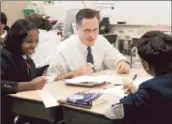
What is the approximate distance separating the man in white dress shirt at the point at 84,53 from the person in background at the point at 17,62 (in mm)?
472

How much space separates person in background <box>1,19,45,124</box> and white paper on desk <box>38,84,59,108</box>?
0.06 meters

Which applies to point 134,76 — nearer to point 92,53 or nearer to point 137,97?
point 92,53

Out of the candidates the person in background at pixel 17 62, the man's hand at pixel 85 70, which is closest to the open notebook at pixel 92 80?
the man's hand at pixel 85 70

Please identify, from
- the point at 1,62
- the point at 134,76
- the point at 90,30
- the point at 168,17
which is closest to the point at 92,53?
the point at 90,30

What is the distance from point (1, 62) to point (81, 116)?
68 centimetres

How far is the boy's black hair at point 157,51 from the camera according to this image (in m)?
1.44

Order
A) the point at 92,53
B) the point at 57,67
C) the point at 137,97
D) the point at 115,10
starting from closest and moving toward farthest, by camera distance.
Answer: the point at 137,97
the point at 57,67
the point at 92,53
the point at 115,10

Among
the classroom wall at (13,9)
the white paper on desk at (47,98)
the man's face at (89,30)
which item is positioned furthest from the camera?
the classroom wall at (13,9)

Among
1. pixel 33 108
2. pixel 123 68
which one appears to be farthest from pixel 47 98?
pixel 123 68

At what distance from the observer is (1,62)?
6.60 feet

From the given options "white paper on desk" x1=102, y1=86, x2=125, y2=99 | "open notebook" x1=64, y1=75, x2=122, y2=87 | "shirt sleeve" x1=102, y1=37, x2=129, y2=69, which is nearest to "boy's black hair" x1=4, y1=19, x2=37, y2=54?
"open notebook" x1=64, y1=75, x2=122, y2=87

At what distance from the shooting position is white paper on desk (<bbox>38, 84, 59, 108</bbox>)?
5.70 feet

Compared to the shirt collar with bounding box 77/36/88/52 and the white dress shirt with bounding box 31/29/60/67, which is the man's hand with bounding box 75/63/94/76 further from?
the white dress shirt with bounding box 31/29/60/67

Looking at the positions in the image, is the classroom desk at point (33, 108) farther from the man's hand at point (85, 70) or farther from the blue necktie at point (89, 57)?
the blue necktie at point (89, 57)
